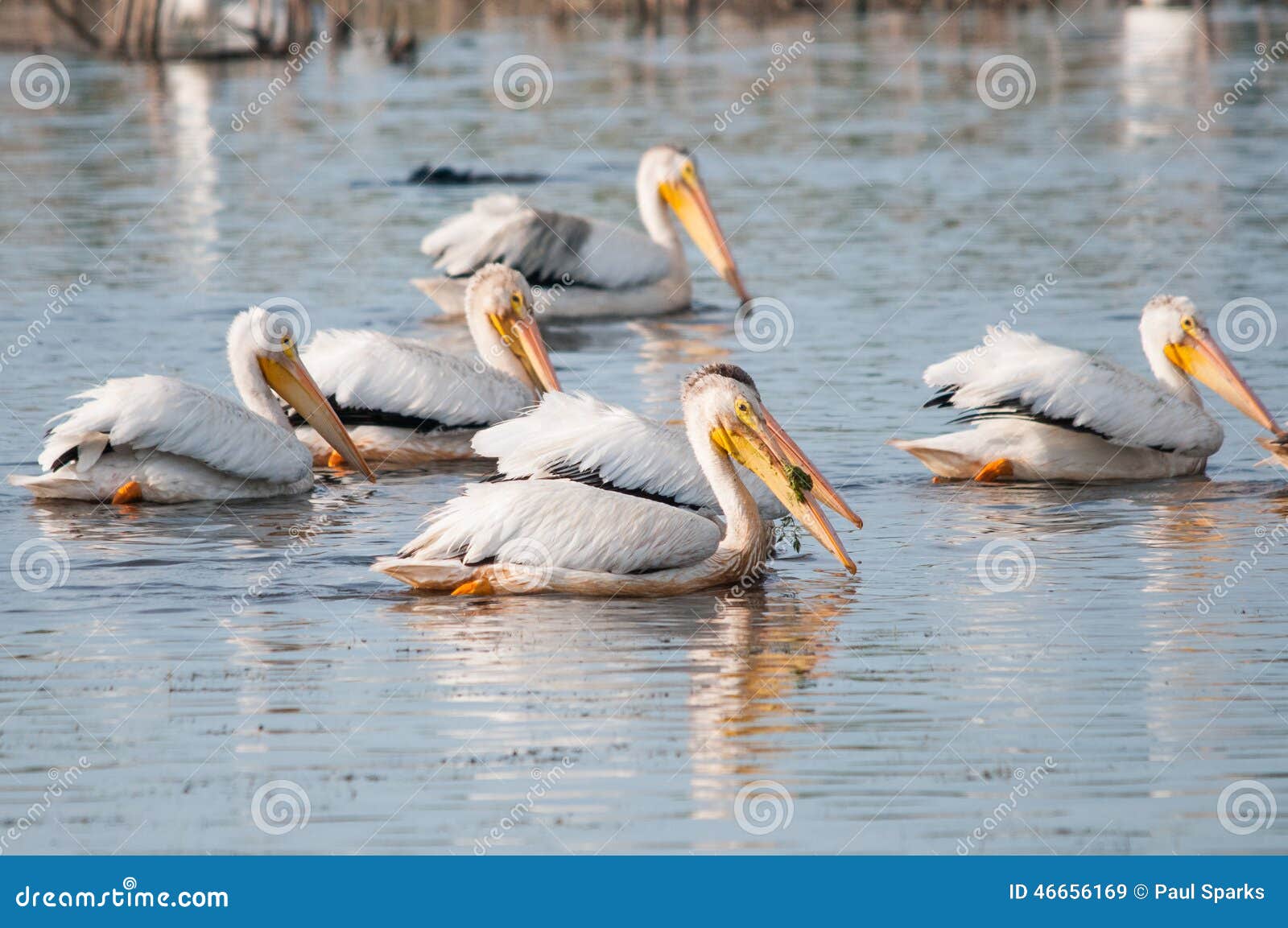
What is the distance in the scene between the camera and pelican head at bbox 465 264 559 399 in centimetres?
1073

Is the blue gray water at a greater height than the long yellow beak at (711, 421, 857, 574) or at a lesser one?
lesser

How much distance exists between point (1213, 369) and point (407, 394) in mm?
3720

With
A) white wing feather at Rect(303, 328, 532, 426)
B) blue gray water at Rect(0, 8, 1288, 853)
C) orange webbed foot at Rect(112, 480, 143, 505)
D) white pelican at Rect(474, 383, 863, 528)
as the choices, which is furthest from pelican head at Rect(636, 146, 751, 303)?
white pelican at Rect(474, 383, 863, 528)

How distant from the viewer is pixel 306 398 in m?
9.90

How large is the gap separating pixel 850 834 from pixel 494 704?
1.46 metres

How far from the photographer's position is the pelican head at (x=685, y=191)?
14.7m

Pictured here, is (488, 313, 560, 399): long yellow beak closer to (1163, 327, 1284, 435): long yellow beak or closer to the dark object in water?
(1163, 327, 1284, 435): long yellow beak

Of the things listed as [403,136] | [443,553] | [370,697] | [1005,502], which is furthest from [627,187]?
[370,697]

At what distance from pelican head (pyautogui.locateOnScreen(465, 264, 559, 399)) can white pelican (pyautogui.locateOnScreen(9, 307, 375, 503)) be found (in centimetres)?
128

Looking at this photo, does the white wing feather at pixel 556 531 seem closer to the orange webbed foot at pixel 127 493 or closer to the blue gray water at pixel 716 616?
the blue gray water at pixel 716 616

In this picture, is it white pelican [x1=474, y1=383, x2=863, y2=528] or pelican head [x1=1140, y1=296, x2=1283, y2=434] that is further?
pelican head [x1=1140, y1=296, x2=1283, y2=434]

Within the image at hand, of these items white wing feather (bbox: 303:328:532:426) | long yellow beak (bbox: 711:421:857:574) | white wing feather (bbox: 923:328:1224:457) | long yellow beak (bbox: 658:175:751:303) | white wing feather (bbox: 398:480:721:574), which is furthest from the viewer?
long yellow beak (bbox: 658:175:751:303)

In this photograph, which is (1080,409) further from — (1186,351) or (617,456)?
(617,456)

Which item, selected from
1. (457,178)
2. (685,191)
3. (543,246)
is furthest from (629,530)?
(457,178)
